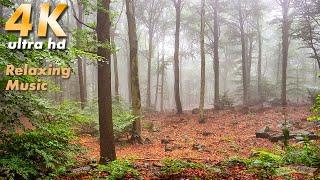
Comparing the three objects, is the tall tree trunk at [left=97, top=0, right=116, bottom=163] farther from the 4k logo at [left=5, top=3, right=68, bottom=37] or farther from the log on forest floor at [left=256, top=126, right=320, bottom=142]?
the log on forest floor at [left=256, top=126, right=320, bottom=142]

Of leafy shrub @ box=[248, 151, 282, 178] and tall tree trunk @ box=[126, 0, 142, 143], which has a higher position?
tall tree trunk @ box=[126, 0, 142, 143]

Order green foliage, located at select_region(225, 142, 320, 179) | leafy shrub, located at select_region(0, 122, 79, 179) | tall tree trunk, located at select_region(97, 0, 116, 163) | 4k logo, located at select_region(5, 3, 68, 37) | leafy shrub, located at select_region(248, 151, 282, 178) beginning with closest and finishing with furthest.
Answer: leafy shrub, located at select_region(0, 122, 79, 179) < 4k logo, located at select_region(5, 3, 68, 37) < leafy shrub, located at select_region(248, 151, 282, 178) < green foliage, located at select_region(225, 142, 320, 179) < tall tree trunk, located at select_region(97, 0, 116, 163)

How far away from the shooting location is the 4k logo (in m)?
8.29

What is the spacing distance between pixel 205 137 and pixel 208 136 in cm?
40

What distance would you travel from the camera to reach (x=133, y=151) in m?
14.5

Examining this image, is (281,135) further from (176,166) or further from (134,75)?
(176,166)

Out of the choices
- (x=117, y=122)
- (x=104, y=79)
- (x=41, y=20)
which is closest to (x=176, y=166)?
(x=104, y=79)

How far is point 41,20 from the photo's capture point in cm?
888

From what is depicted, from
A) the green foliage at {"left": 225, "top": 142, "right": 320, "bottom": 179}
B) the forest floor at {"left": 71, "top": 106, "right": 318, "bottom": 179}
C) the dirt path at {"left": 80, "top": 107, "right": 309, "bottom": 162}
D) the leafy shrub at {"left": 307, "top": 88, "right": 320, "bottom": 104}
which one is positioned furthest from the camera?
the leafy shrub at {"left": 307, "top": 88, "right": 320, "bottom": 104}

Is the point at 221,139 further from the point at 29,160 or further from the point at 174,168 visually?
the point at 29,160

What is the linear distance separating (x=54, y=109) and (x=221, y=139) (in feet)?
33.1

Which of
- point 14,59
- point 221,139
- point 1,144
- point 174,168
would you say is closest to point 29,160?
point 1,144

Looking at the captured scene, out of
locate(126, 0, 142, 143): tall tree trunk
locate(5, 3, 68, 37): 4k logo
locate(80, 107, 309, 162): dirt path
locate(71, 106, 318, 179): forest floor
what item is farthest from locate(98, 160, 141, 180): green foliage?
locate(126, 0, 142, 143): tall tree trunk

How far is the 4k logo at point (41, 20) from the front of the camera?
829 centimetres
